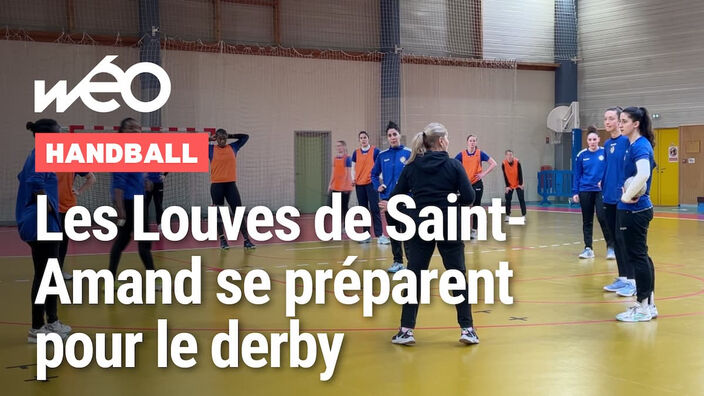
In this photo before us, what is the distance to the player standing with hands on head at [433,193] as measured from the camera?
6164 mm

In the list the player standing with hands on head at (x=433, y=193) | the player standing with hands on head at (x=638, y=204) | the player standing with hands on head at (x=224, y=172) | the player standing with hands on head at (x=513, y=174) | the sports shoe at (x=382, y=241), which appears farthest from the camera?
the player standing with hands on head at (x=513, y=174)

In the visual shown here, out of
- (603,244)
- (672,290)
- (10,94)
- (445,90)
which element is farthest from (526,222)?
(10,94)

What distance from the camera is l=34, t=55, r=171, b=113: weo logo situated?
2122 centimetres

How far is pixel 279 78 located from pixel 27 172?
58.6 feet

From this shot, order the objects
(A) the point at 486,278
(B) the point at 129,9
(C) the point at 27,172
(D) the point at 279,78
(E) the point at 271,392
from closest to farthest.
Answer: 1. (E) the point at 271,392
2. (C) the point at 27,172
3. (A) the point at 486,278
4. (B) the point at 129,9
5. (D) the point at 279,78

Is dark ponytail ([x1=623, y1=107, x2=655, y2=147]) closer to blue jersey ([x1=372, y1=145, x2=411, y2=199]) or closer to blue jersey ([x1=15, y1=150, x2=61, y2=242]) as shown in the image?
blue jersey ([x1=372, y1=145, x2=411, y2=199])

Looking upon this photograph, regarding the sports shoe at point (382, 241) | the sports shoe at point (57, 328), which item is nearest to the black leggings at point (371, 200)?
the sports shoe at point (382, 241)

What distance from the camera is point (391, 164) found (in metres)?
10.4

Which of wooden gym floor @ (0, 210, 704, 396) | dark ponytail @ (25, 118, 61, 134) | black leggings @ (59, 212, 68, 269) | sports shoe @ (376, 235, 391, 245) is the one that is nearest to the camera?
wooden gym floor @ (0, 210, 704, 396)

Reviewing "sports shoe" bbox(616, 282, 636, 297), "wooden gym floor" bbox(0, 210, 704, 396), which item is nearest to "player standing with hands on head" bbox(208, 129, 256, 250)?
"wooden gym floor" bbox(0, 210, 704, 396)

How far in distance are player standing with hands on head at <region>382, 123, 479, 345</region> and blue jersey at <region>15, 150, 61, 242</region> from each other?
2.95 metres

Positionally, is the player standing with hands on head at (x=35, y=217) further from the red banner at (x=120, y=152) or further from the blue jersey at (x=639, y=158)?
the blue jersey at (x=639, y=158)

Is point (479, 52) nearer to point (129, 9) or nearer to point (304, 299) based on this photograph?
point (129, 9)

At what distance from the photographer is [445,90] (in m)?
26.8
